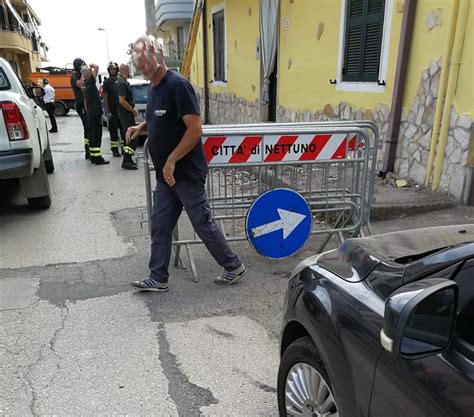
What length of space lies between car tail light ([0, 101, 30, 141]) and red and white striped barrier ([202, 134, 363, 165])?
2.71 metres

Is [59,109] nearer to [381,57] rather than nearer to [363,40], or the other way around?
[363,40]

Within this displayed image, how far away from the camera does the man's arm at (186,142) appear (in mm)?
3484

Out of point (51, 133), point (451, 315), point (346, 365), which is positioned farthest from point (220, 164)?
point (51, 133)

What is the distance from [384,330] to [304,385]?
2.75 ft

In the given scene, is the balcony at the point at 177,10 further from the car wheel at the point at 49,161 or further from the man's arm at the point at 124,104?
the car wheel at the point at 49,161

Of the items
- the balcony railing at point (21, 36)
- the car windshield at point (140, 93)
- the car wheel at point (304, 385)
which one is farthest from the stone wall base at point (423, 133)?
the balcony railing at point (21, 36)

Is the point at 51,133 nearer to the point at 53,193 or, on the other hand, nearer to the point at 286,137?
the point at 53,193

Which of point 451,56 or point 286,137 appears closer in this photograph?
point 286,137

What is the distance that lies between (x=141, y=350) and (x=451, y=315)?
2356mm

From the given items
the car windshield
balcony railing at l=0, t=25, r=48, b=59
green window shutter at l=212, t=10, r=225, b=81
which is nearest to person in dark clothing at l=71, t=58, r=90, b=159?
the car windshield

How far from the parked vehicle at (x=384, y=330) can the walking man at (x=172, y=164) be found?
161 cm

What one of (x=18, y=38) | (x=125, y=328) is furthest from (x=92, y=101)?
(x=18, y=38)

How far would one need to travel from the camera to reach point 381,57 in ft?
21.9

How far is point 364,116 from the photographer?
7.22 meters
